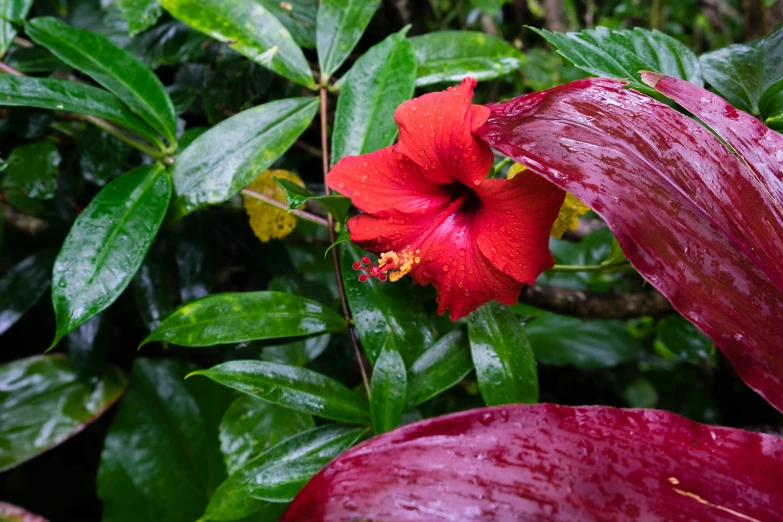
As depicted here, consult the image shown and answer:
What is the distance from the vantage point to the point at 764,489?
337mm

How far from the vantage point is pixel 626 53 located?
20.6 inches

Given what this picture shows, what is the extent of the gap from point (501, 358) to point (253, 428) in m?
0.37

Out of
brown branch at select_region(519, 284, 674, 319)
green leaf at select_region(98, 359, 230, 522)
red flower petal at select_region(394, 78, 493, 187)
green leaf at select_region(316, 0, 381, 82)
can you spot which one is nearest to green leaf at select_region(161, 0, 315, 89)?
green leaf at select_region(316, 0, 381, 82)

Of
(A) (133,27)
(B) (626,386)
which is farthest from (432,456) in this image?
(B) (626,386)

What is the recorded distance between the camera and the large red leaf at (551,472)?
30cm

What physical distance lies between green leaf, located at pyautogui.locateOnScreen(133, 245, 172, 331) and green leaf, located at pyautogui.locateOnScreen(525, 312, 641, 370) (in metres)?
0.63

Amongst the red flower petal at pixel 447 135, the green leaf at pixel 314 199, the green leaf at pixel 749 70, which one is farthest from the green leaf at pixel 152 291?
the green leaf at pixel 749 70

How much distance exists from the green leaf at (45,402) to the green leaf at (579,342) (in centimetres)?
77

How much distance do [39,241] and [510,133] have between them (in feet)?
2.70

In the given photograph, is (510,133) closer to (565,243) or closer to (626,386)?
(565,243)

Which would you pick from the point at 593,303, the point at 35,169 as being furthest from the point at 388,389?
the point at 35,169

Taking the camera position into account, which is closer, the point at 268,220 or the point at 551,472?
the point at 551,472

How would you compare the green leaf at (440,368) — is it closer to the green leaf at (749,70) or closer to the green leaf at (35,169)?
the green leaf at (749,70)

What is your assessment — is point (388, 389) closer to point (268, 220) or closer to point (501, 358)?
point (501, 358)
